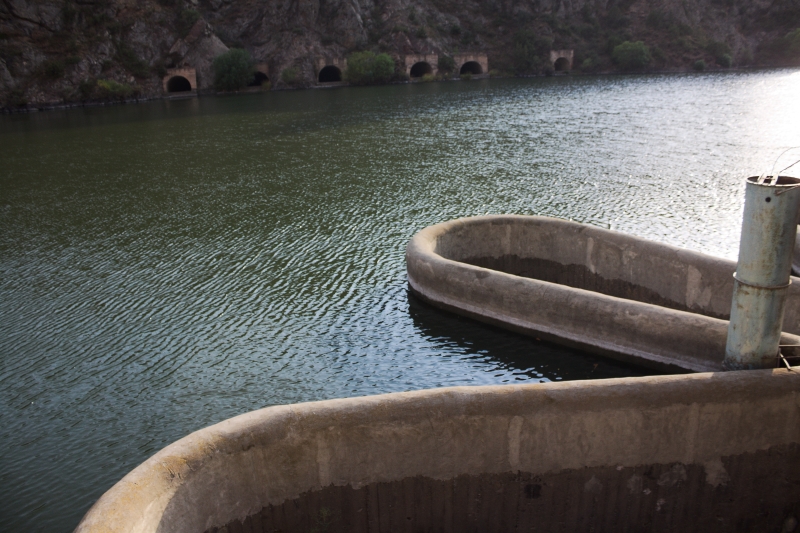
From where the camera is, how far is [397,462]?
8992mm

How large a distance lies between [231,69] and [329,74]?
1534cm

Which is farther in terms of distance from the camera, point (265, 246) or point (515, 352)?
point (265, 246)

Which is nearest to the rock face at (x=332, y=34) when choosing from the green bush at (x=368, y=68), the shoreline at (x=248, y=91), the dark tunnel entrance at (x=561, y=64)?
the shoreline at (x=248, y=91)

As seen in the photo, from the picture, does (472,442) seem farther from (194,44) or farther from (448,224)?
(194,44)

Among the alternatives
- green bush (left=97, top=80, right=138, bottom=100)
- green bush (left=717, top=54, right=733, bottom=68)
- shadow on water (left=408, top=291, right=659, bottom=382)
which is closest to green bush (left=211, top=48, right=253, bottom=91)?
green bush (left=97, top=80, right=138, bottom=100)

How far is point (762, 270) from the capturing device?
9.76m

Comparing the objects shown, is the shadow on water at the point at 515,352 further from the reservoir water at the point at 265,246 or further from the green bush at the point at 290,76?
the green bush at the point at 290,76

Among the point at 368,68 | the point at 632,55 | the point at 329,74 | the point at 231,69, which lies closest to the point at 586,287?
the point at 231,69

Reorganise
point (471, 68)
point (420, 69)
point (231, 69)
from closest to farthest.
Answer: point (231, 69), point (420, 69), point (471, 68)

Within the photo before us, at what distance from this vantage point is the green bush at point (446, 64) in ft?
286

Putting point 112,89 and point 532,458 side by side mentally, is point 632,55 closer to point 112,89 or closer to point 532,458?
point 112,89

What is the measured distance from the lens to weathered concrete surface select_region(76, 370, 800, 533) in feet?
28.3

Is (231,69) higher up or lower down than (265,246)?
higher up

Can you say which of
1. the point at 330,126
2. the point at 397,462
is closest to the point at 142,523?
the point at 397,462
